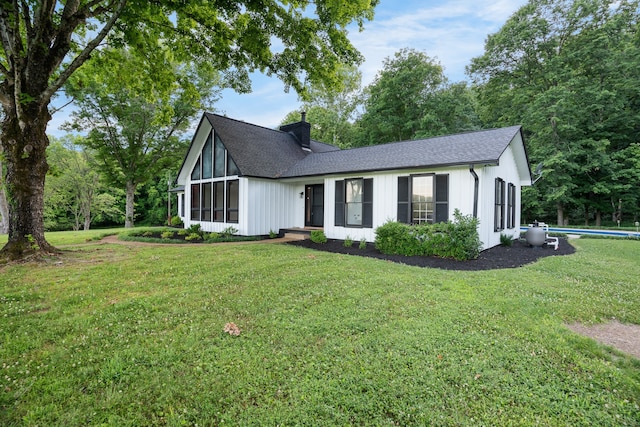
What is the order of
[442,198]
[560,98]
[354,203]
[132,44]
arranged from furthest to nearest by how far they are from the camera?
A: 1. [560,98]
2. [354,203]
3. [442,198]
4. [132,44]

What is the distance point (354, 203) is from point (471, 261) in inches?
181

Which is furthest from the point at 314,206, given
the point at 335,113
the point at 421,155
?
the point at 335,113

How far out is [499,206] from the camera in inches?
408

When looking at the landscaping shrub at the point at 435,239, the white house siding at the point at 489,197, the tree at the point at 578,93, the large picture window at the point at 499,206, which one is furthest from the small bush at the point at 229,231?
the tree at the point at 578,93

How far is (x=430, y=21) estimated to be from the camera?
11320mm

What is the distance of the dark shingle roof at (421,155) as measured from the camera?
867 cm

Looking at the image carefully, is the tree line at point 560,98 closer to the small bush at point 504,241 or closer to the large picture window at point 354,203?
the small bush at point 504,241

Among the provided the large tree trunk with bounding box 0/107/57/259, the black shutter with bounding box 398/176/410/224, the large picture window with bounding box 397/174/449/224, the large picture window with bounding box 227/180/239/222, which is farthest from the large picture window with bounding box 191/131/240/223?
the large picture window with bounding box 397/174/449/224

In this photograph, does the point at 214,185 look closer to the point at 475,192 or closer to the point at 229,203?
the point at 229,203

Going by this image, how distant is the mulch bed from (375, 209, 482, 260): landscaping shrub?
0.25 meters

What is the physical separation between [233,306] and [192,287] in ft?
4.20

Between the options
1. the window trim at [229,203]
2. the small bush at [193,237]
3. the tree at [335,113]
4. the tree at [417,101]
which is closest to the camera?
the small bush at [193,237]

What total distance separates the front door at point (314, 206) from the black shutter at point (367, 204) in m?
2.84

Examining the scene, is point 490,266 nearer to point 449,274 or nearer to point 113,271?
point 449,274
